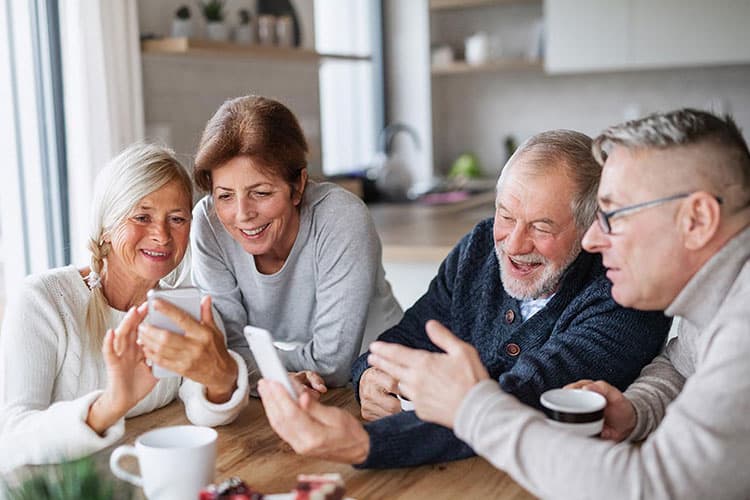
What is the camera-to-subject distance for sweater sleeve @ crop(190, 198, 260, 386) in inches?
82.0

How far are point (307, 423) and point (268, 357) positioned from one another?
0.12 m

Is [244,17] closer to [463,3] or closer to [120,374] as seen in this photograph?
[463,3]

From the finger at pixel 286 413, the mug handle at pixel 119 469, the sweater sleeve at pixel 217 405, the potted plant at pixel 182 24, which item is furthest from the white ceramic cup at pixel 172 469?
the potted plant at pixel 182 24

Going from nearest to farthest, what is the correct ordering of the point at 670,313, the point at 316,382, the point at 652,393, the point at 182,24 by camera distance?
the point at 670,313, the point at 652,393, the point at 316,382, the point at 182,24

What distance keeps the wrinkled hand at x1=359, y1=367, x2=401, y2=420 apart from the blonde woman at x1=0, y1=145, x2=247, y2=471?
24 cm

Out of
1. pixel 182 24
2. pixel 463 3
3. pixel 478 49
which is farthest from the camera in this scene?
pixel 478 49

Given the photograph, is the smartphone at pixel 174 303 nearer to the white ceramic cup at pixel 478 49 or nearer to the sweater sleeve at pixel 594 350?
the sweater sleeve at pixel 594 350

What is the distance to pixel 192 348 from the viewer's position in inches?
59.1

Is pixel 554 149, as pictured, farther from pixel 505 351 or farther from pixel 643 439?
pixel 643 439

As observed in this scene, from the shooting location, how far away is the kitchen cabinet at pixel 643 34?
4.46 metres

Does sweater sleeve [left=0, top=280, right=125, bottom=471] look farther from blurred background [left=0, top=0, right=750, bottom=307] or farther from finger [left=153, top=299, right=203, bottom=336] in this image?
blurred background [left=0, top=0, right=750, bottom=307]

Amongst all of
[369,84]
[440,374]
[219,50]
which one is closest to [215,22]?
[219,50]

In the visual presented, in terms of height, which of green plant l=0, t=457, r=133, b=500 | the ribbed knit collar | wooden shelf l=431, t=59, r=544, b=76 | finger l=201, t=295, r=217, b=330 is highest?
wooden shelf l=431, t=59, r=544, b=76

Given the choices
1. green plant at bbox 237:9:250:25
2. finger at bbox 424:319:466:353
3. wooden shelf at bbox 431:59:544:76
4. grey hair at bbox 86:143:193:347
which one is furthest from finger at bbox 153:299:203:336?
wooden shelf at bbox 431:59:544:76
